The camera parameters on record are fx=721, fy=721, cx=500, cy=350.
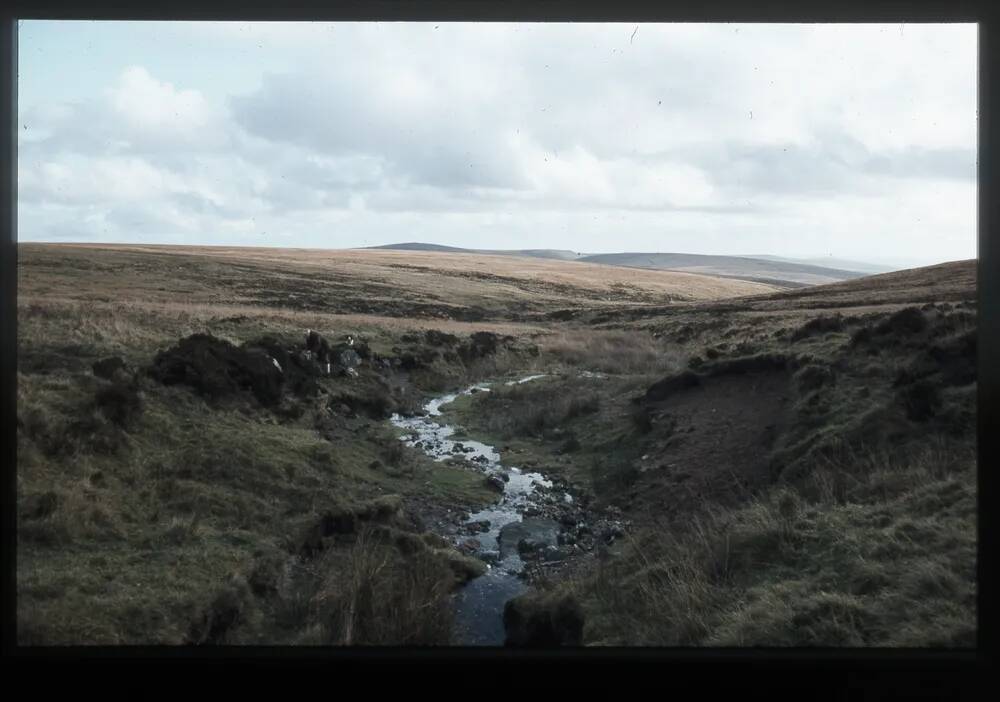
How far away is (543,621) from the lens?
441 centimetres

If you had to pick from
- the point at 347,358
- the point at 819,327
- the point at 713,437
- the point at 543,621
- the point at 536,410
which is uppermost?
the point at 819,327

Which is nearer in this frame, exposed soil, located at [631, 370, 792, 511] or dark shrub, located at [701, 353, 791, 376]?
exposed soil, located at [631, 370, 792, 511]

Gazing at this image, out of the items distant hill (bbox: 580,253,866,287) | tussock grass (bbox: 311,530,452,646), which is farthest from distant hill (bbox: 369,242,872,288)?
tussock grass (bbox: 311,530,452,646)

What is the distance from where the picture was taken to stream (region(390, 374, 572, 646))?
4543 mm

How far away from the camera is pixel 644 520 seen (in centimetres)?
539

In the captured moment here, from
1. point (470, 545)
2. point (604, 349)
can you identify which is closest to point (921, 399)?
point (604, 349)

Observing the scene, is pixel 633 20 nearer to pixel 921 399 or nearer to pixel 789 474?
pixel 789 474

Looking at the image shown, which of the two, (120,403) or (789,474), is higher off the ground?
(120,403)

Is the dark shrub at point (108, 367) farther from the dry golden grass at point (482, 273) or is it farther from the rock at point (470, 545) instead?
the rock at point (470, 545)

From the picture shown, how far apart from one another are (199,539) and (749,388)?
496cm

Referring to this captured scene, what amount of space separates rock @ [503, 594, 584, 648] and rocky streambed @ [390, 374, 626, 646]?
0.09 m

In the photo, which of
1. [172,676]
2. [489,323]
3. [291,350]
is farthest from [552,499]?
[172,676]

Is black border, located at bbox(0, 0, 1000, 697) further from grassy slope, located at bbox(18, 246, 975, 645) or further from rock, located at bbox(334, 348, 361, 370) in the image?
Answer: rock, located at bbox(334, 348, 361, 370)

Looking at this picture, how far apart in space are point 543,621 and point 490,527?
1.10m
